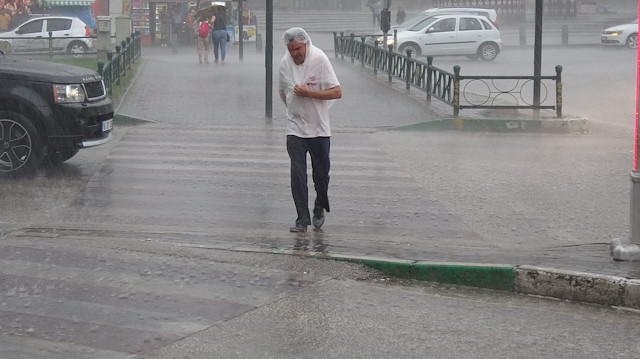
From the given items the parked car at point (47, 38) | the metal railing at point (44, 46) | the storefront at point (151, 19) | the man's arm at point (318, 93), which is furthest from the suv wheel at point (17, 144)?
the storefront at point (151, 19)

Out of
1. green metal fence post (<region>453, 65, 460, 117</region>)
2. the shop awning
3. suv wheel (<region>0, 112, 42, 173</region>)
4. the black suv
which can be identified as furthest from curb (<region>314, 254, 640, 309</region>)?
the shop awning

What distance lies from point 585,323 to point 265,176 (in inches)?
241

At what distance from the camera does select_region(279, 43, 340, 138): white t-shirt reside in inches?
340

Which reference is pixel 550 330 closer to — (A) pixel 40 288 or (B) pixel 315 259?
(B) pixel 315 259

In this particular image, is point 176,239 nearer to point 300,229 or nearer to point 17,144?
point 300,229

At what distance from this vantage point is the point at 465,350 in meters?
5.75

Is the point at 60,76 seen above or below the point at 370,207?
above

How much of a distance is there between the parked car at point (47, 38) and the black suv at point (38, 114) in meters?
15.8

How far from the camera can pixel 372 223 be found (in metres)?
9.46

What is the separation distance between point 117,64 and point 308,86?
1245cm

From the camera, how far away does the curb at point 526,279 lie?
22.2 ft

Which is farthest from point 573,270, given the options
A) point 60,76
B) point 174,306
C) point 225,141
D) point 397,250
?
point 225,141

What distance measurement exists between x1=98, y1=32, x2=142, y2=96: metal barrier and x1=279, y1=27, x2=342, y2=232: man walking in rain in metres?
9.76

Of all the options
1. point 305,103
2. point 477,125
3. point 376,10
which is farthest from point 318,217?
point 376,10
